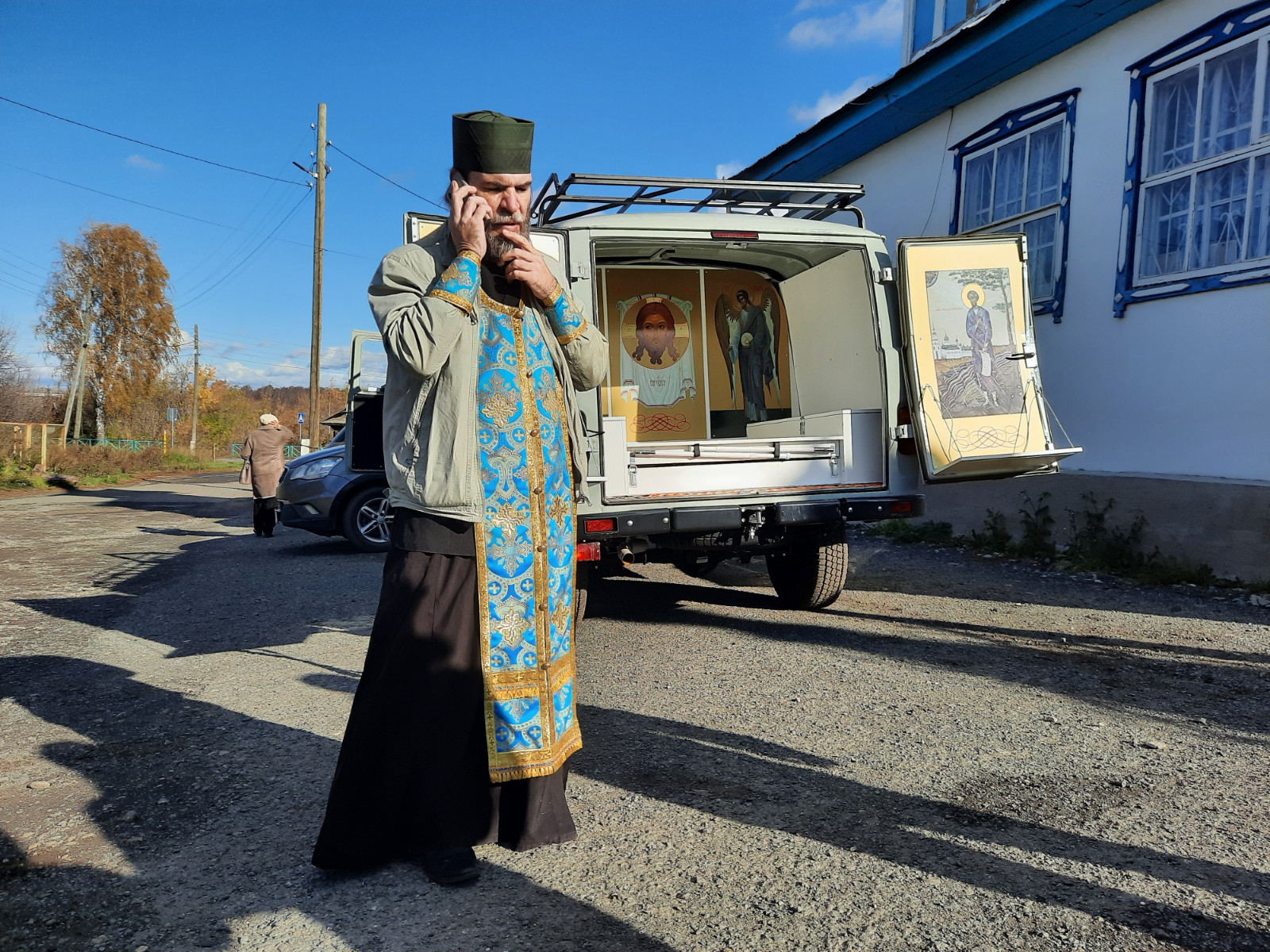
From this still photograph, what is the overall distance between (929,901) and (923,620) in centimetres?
372

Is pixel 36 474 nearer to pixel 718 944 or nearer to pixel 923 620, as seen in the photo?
pixel 923 620

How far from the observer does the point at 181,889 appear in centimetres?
242

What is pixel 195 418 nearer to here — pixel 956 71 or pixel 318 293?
pixel 318 293

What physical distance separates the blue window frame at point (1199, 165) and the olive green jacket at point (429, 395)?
6.44m

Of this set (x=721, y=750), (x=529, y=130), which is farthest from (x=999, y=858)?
(x=529, y=130)

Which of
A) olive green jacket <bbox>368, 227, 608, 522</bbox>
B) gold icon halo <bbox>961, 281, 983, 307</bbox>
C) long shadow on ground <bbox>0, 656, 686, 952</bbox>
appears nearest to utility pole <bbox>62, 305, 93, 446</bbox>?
long shadow on ground <bbox>0, 656, 686, 952</bbox>

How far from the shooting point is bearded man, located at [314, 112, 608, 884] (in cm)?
246

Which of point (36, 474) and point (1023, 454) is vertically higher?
point (1023, 454)

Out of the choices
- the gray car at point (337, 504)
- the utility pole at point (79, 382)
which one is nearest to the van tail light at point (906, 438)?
the gray car at point (337, 504)

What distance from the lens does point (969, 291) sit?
5586 mm

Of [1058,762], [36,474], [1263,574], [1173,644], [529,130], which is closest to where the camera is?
[529,130]

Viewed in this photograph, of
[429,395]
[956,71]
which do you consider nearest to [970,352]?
[429,395]

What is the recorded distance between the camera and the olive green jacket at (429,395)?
2.39m

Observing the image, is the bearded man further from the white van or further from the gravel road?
the white van
